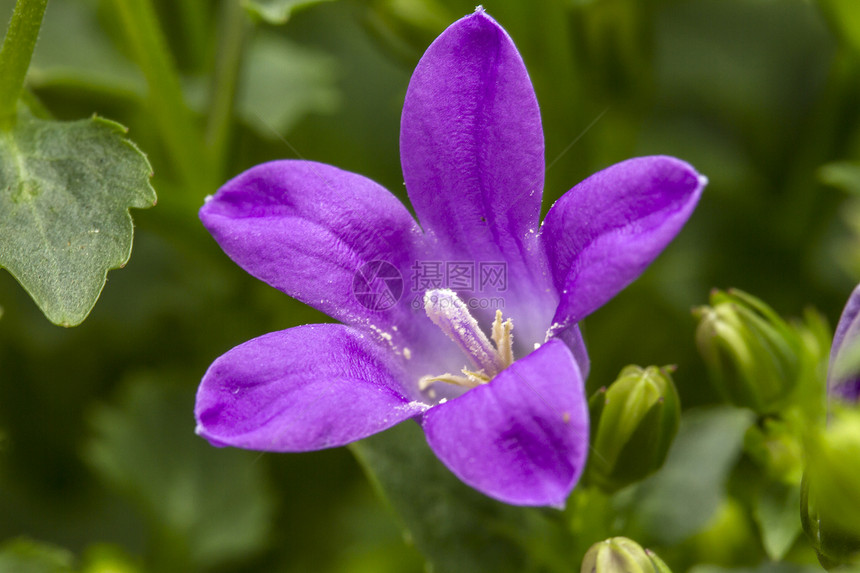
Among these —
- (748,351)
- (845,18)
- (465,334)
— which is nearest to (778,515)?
(748,351)

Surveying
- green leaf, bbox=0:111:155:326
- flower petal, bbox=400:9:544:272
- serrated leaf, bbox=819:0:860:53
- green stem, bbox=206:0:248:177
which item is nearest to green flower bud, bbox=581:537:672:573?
flower petal, bbox=400:9:544:272

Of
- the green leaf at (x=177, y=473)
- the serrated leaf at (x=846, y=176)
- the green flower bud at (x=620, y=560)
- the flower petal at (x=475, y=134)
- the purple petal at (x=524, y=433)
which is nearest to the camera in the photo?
the purple petal at (x=524, y=433)

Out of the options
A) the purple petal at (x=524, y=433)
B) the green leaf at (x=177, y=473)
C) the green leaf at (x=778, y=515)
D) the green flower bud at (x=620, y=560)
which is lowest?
the green leaf at (x=177, y=473)

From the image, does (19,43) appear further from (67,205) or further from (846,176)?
(846,176)

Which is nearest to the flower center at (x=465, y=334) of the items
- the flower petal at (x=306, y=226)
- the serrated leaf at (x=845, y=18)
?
the flower petal at (x=306, y=226)

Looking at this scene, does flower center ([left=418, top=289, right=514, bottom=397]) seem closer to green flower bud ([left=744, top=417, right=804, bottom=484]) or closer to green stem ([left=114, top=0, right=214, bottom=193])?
green flower bud ([left=744, top=417, right=804, bottom=484])

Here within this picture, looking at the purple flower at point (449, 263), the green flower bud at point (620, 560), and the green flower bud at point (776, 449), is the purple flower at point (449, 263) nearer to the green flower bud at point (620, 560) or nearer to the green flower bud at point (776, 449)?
the green flower bud at point (620, 560)
